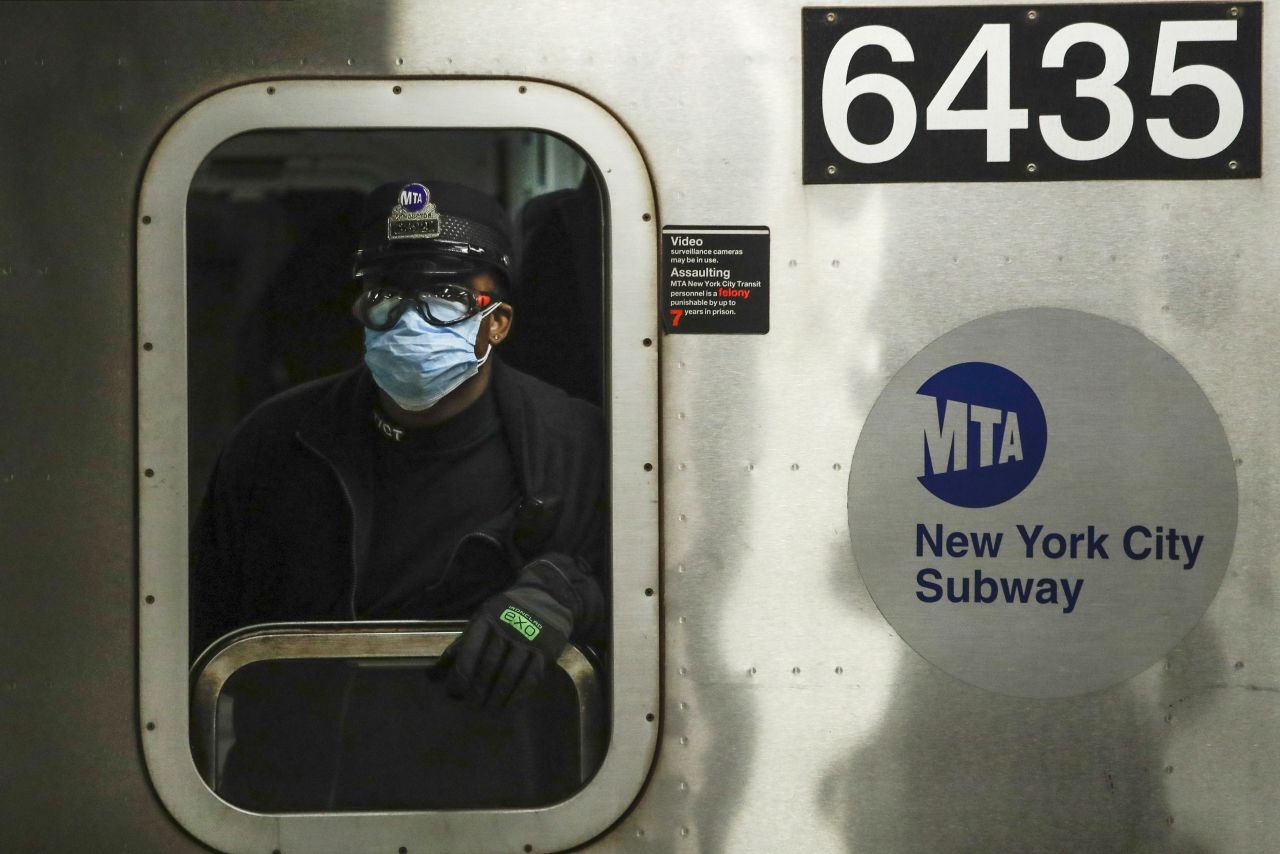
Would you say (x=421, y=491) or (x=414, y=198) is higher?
(x=414, y=198)

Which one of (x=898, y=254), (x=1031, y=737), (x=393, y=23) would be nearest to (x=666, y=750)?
(x=1031, y=737)

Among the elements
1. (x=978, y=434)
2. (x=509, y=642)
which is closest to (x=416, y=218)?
(x=509, y=642)

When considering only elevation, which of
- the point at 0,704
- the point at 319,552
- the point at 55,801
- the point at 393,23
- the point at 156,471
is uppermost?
the point at 393,23

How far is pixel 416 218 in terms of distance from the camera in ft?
6.16

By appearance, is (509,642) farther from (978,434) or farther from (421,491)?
(978,434)

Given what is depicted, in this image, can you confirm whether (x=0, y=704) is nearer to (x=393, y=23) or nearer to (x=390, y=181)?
(x=390, y=181)

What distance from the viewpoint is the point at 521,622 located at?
74.5 inches

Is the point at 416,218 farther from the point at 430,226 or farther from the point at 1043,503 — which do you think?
the point at 1043,503

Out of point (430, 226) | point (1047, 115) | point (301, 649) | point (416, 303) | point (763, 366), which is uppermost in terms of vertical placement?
point (1047, 115)

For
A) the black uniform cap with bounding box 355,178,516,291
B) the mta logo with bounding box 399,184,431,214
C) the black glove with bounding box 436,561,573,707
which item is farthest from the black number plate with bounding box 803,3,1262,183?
the black glove with bounding box 436,561,573,707

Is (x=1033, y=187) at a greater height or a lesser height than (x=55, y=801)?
greater

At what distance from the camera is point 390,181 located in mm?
1886

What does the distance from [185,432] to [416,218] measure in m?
0.55

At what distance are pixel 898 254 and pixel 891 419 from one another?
0.95 ft
